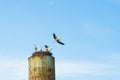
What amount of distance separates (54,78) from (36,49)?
121 inches

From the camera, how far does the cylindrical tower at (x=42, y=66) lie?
704 inches

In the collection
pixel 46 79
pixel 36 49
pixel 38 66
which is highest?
pixel 36 49

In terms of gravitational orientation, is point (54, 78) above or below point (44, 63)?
below

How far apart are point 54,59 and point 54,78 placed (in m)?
1.68

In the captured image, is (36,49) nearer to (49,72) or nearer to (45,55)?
(45,55)

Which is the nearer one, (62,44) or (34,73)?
(34,73)

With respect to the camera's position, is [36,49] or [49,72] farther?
[36,49]

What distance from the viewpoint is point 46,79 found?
17781mm

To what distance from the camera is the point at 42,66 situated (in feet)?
59.9

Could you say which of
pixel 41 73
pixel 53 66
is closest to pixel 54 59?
pixel 53 66

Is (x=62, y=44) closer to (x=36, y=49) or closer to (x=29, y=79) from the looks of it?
(x=36, y=49)

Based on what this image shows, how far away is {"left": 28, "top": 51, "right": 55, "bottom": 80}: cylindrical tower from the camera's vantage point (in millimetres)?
17891

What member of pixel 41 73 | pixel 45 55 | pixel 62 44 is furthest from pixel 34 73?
pixel 62 44

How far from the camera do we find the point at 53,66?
18641mm
